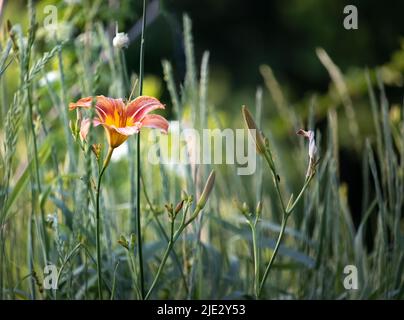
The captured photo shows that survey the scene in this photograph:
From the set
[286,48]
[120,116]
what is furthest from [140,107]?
[286,48]

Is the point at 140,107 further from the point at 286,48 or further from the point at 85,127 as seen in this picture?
the point at 286,48

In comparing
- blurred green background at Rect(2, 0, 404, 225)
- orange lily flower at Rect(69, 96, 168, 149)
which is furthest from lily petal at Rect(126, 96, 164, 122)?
blurred green background at Rect(2, 0, 404, 225)

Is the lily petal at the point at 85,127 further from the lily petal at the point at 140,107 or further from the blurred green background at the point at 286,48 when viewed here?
the blurred green background at the point at 286,48

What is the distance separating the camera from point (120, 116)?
61cm

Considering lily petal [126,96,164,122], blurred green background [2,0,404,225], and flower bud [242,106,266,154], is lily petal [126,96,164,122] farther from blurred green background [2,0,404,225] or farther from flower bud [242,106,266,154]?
blurred green background [2,0,404,225]

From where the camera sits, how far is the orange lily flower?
587mm

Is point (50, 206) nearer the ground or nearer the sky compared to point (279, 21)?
nearer the ground

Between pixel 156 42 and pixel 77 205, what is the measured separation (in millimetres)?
2720

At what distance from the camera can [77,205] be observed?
0.79m

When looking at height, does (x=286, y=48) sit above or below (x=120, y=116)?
above

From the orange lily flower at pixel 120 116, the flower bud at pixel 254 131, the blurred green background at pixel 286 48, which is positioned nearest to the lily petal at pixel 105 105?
the orange lily flower at pixel 120 116

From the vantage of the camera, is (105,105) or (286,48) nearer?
(105,105)
